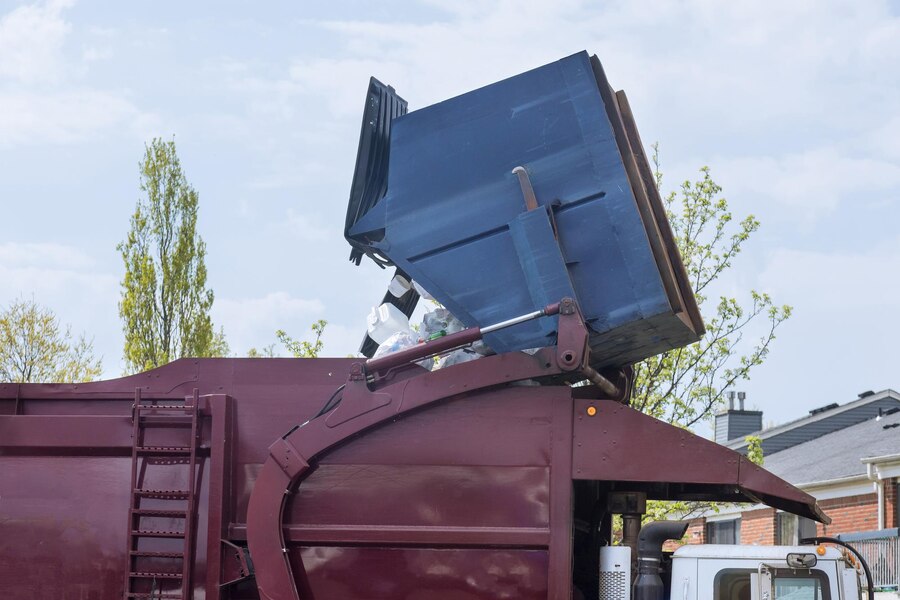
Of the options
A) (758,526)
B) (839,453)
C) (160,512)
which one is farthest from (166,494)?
(839,453)

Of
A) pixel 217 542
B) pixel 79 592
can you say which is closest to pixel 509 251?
pixel 217 542

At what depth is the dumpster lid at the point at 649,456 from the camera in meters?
5.27

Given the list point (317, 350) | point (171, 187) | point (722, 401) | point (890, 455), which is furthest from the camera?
point (171, 187)

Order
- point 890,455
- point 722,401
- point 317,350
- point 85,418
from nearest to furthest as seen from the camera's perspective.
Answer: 1. point 85,418
2. point 722,401
3. point 317,350
4. point 890,455

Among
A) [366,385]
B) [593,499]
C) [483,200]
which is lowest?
[593,499]

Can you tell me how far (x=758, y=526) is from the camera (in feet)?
61.4

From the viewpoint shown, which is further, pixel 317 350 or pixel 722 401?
pixel 317 350

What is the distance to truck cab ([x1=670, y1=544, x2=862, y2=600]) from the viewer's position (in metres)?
5.06

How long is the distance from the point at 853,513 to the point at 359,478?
14476mm

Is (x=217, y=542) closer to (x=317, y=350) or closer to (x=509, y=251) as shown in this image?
(x=509, y=251)

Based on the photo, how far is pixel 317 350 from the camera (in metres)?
15.0

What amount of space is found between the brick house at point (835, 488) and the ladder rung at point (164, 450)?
9.42m

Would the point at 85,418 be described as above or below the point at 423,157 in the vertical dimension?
below

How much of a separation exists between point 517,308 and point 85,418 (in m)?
2.15
